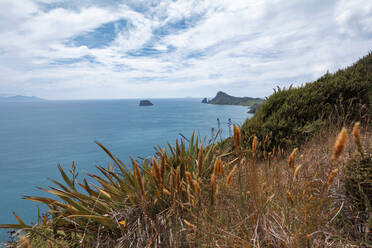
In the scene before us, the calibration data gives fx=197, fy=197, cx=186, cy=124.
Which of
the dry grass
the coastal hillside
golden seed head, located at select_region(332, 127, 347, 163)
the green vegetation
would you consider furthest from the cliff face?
golden seed head, located at select_region(332, 127, 347, 163)

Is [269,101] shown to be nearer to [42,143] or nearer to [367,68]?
[367,68]

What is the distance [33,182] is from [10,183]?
5.38m

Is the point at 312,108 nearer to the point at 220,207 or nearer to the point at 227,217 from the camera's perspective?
the point at 227,217

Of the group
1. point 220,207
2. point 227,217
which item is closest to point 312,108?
point 227,217

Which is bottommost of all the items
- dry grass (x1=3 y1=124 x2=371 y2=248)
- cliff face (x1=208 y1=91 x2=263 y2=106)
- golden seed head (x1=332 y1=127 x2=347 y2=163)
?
dry grass (x1=3 y1=124 x2=371 y2=248)

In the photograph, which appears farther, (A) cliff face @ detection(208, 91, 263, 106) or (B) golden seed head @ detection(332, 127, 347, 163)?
(A) cliff face @ detection(208, 91, 263, 106)

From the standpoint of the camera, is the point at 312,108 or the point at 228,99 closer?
the point at 312,108

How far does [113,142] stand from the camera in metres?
49.3

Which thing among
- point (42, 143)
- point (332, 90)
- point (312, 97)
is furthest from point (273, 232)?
point (42, 143)

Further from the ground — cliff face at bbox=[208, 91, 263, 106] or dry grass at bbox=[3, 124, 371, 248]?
cliff face at bbox=[208, 91, 263, 106]

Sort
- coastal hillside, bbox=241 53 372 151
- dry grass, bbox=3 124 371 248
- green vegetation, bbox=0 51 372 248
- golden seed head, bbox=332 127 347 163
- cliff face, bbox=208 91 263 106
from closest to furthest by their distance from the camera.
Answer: golden seed head, bbox=332 127 347 163
green vegetation, bbox=0 51 372 248
dry grass, bbox=3 124 371 248
coastal hillside, bbox=241 53 372 151
cliff face, bbox=208 91 263 106

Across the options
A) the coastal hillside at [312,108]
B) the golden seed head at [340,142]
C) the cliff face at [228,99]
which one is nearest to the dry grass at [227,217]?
the golden seed head at [340,142]

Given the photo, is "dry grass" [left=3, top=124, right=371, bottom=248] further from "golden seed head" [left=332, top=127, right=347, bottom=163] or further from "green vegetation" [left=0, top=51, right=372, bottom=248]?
"golden seed head" [left=332, top=127, right=347, bottom=163]

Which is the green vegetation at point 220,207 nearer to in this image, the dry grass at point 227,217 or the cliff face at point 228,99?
the dry grass at point 227,217
